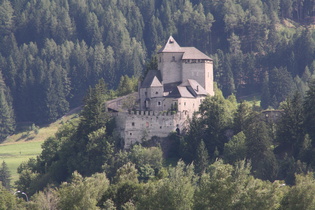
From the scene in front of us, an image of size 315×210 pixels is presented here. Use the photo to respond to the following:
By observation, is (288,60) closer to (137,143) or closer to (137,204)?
(137,143)

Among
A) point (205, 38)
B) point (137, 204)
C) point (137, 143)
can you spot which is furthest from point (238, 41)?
point (137, 204)

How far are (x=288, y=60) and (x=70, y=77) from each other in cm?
4955

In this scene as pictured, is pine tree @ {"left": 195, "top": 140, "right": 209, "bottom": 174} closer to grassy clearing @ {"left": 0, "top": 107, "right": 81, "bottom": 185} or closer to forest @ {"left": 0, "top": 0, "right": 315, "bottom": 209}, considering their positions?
forest @ {"left": 0, "top": 0, "right": 315, "bottom": 209}

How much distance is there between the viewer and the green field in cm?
14412

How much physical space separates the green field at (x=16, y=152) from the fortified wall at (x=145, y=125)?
33.4 meters

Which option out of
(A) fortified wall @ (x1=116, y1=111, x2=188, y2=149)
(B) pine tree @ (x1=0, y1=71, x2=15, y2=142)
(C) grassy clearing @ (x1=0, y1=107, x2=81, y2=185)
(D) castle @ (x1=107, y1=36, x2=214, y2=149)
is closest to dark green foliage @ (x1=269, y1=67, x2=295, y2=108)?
(C) grassy clearing @ (x1=0, y1=107, x2=81, y2=185)

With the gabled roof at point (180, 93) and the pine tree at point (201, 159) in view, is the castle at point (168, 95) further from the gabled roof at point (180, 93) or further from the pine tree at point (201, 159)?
the pine tree at point (201, 159)

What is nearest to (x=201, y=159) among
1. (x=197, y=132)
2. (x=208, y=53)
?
(x=197, y=132)

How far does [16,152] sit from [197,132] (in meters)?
54.2

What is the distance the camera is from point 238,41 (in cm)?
18488

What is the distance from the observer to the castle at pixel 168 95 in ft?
362

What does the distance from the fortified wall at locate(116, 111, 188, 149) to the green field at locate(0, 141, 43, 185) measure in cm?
3336

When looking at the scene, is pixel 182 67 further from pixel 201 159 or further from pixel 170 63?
pixel 201 159

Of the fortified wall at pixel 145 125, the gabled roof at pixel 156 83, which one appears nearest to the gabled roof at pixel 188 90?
the gabled roof at pixel 156 83
